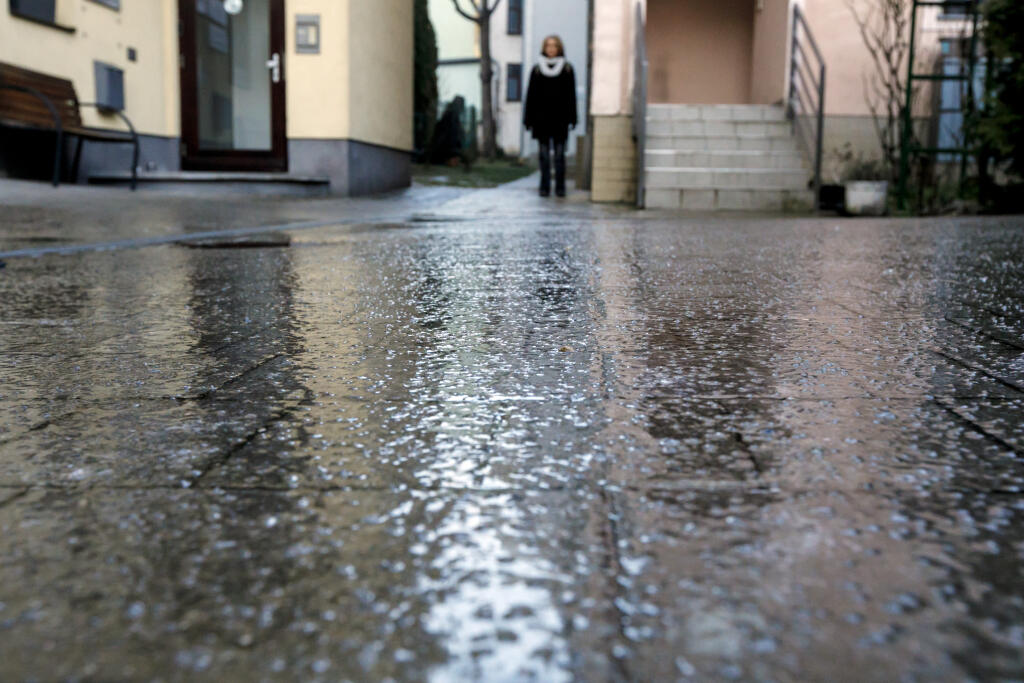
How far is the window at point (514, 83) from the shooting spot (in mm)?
32713

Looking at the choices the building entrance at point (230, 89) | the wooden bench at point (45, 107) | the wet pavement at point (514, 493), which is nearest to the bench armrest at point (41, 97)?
the wooden bench at point (45, 107)

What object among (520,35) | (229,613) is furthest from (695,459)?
(520,35)

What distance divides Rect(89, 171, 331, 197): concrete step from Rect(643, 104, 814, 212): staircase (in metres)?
3.90

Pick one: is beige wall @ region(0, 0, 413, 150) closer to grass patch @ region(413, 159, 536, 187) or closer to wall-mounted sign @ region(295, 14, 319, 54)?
wall-mounted sign @ region(295, 14, 319, 54)

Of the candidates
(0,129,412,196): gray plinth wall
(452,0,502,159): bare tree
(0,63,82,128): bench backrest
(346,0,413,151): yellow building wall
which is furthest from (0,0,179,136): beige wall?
(452,0,502,159): bare tree

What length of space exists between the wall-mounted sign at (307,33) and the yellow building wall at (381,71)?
40 centimetres

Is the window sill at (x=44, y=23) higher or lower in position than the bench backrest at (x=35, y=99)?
higher

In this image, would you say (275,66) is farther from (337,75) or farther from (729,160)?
(729,160)

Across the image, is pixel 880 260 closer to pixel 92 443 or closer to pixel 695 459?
pixel 695 459

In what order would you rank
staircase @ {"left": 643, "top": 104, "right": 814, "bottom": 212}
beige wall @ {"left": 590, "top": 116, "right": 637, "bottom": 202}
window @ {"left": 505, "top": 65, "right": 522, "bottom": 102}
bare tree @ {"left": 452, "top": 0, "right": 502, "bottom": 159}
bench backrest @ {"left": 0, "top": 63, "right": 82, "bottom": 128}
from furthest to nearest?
window @ {"left": 505, "top": 65, "right": 522, "bottom": 102}, bare tree @ {"left": 452, "top": 0, "right": 502, "bottom": 159}, beige wall @ {"left": 590, "top": 116, "right": 637, "bottom": 202}, staircase @ {"left": 643, "top": 104, "right": 814, "bottom": 212}, bench backrest @ {"left": 0, "top": 63, "right": 82, "bottom": 128}

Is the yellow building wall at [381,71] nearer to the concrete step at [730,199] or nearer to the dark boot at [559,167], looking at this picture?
the dark boot at [559,167]

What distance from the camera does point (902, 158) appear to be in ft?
29.3

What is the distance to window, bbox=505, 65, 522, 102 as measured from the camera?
32.7 metres

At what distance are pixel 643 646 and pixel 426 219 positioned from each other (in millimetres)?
6351
